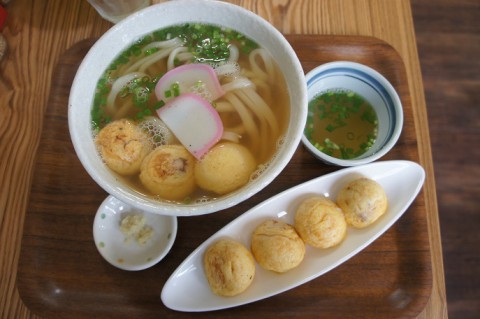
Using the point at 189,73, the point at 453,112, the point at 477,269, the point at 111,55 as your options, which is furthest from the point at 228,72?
the point at 477,269

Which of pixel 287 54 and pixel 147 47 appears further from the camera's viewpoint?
pixel 147 47

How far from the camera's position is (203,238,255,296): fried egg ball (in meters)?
1.09

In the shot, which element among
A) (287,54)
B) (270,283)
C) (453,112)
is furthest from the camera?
(453,112)

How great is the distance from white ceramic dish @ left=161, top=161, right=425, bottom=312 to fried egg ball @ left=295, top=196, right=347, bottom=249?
44mm

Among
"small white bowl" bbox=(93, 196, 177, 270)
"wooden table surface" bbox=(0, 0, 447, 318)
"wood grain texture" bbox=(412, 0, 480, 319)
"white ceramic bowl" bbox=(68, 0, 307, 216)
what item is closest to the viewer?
"white ceramic bowl" bbox=(68, 0, 307, 216)

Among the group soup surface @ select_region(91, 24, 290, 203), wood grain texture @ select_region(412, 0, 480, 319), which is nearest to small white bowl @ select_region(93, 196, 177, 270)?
soup surface @ select_region(91, 24, 290, 203)

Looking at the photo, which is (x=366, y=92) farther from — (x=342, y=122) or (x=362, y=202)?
(x=362, y=202)

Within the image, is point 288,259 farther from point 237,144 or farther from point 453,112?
point 453,112

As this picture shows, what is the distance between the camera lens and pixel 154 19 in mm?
1118

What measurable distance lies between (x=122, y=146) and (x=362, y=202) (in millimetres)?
730

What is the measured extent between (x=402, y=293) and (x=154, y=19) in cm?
112

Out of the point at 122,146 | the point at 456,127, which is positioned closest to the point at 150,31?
the point at 122,146

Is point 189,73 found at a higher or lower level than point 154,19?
lower

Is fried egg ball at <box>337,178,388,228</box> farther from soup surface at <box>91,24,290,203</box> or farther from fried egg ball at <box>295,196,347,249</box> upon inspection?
soup surface at <box>91,24,290,203</box>
